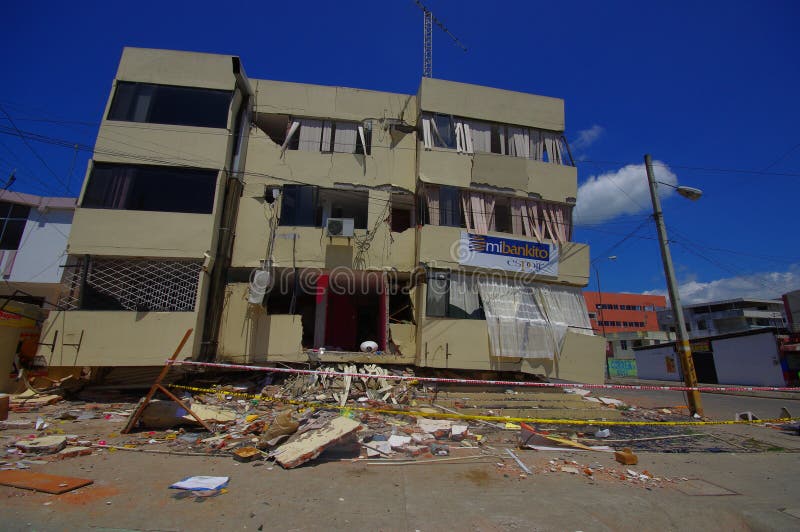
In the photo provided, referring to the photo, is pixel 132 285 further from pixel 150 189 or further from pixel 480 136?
pixel 480 136

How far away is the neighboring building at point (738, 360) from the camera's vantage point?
23766 millimetres

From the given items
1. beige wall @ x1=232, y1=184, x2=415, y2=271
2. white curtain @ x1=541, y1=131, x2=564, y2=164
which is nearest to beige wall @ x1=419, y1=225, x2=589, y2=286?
beige wall @ x1=232, y1=184, x2=415, y2=271

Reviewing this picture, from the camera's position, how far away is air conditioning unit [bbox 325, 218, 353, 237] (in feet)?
42.0

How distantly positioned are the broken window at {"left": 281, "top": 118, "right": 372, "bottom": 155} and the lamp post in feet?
33.6

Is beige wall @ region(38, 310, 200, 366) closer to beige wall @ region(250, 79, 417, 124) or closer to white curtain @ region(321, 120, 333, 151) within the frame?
white curtain @ region(321, 120, 333, 151)

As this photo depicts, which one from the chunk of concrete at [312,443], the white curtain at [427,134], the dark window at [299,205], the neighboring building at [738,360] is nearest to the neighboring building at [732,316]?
the neighboring building at [738,360]

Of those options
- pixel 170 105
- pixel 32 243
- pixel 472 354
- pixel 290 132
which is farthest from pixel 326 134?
pixel 32 243

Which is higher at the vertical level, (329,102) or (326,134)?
(329,102)

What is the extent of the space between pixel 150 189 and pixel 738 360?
121 ft

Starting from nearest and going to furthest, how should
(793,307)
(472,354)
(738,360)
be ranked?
(472,354), (738,360), (793,307)

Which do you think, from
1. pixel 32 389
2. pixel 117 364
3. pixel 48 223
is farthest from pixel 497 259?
pixel 48 223

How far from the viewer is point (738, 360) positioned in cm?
2631

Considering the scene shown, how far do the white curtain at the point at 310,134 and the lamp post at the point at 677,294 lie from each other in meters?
11.9

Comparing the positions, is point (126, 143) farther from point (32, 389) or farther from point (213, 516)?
point (213, 516)
